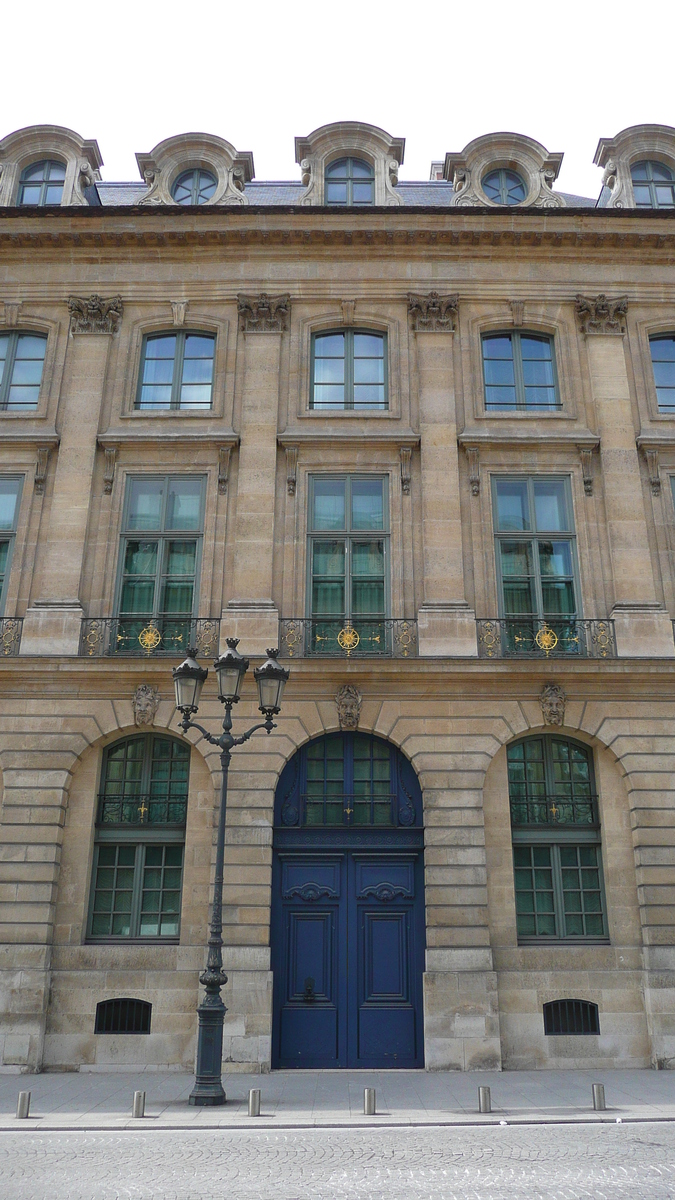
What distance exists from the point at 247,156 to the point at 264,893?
1676 cm

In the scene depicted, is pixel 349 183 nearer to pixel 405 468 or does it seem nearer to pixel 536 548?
pixel 405 468

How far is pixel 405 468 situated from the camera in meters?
18.4

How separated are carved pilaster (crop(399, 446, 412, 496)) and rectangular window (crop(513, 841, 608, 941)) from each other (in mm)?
7399

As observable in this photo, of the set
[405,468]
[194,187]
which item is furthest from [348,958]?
[194,187]

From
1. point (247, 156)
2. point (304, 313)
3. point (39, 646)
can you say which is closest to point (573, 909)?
point (39, 646)

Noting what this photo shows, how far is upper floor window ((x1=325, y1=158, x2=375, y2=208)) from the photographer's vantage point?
21.0 meters

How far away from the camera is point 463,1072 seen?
14477 millimetres

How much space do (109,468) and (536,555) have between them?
902 cm

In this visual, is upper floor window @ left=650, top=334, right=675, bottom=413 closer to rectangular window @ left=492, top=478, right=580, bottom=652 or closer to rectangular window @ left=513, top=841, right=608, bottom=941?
rectangular window @ left=492, top=478, right=580, bottom=652

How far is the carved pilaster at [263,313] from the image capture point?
19.3 meters

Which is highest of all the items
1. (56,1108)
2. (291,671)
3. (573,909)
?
(291,671)

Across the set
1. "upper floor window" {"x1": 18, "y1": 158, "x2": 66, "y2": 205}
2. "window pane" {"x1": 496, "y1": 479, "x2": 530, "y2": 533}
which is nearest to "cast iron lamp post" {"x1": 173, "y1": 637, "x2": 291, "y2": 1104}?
"window pane" {"x1": 496, "y1": 479, "x2": 530, "y2": 533}

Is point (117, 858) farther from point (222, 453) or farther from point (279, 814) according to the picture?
point (222, 453)

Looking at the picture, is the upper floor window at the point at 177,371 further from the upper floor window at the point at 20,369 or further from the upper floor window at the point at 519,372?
the upper floor window at the point at 519,372
